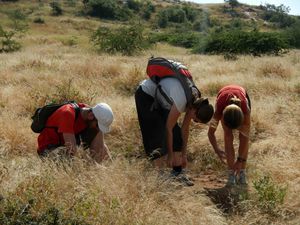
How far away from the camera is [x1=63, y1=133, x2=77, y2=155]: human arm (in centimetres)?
449

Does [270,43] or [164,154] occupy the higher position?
[164,154]

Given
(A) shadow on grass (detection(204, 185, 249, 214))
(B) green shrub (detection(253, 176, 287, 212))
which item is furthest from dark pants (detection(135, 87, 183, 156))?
(B) green shrub (detection(253, 176, 287, 212))

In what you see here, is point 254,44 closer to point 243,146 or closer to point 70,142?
point 243,146

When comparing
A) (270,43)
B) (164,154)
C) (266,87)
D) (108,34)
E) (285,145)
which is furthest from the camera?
(270,43)

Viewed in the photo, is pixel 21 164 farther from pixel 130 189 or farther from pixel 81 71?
pixel 81 71

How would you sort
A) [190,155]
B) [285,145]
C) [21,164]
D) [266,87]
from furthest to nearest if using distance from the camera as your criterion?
[266,87], [190,155], [285,145], [21,164]

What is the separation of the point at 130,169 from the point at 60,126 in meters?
0.92

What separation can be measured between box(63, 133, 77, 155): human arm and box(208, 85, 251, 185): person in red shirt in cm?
145

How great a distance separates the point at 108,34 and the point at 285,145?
1454 centimetres

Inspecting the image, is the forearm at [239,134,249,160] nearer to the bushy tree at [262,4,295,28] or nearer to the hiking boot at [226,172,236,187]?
the hiking boot at [226,172,236,187]

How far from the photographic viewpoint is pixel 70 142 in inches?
179

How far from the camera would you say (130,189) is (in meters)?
3.83

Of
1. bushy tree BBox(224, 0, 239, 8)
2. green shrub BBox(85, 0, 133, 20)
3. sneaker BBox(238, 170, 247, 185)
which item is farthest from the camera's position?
bushy tree BBox(224, 0, 239, 8)

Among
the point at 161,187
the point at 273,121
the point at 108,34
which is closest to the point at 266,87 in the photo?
the point at 273,121
